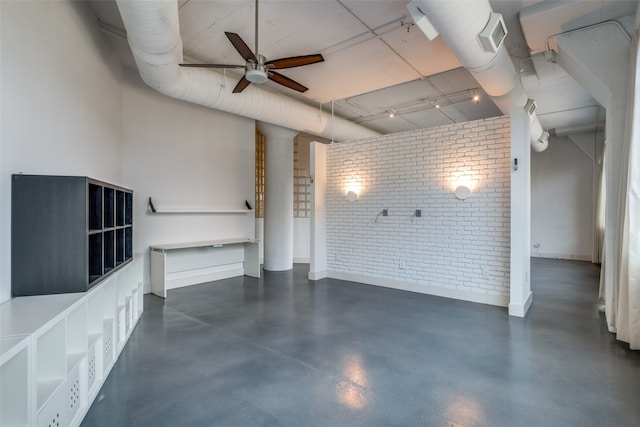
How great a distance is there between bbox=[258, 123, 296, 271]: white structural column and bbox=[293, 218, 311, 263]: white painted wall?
1259 millimetres

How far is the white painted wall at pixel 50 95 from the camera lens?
198cm

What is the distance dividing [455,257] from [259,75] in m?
3.92

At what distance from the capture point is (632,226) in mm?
2941

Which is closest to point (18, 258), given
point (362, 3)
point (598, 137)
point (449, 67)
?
point (362, 3)

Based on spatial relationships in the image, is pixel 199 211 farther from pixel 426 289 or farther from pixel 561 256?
pixel 561 256

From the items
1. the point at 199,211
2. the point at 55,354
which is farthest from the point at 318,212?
the point at 55,354

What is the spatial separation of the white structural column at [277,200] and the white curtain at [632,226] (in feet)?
18.7

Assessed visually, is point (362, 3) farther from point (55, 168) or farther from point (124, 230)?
point (124, 230)

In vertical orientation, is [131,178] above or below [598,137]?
below

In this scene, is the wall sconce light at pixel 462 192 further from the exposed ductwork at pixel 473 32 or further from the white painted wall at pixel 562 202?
the white painted wall at pixel 562 202

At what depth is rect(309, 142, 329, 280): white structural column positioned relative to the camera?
623 centimetres

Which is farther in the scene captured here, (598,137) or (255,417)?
(598,137)

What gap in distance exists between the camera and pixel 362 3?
137 inches

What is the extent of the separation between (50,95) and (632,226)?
17.7 ft
